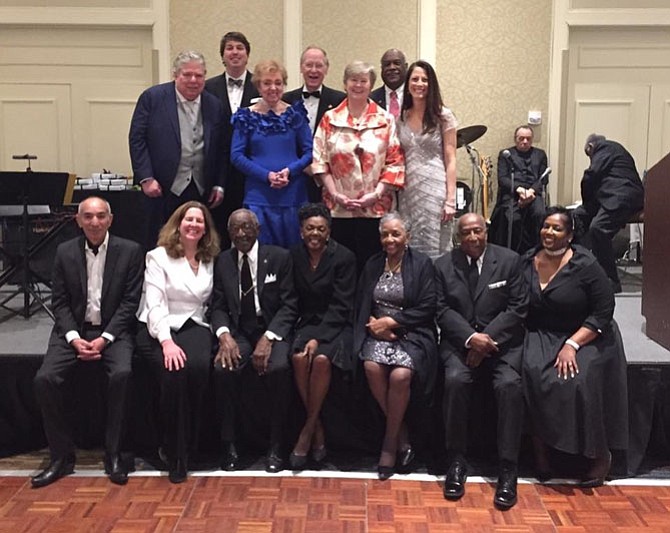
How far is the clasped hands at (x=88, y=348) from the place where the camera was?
10.4 feet

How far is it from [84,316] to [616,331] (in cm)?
227

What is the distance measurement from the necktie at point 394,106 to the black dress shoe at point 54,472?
2171 millimetres

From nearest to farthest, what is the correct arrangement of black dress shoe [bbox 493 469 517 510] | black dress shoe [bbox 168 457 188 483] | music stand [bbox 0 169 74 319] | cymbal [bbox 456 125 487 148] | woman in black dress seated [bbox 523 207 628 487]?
1. black dress shoe [bbox 493 469 517 510]
2. woman in black dress seated [bbox 523 207 628 487]
3. black dress shoe [bbox 168 457 188 483]
4. music stand [bbox 0 169 74 319]
5. cymbal [bbox 456 125 487 148]

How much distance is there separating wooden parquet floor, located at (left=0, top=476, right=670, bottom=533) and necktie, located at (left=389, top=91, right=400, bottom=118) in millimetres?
1759

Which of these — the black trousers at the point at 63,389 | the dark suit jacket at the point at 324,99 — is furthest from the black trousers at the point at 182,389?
the dark suit jacket at the point at 324,99

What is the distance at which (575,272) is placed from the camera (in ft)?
10.2

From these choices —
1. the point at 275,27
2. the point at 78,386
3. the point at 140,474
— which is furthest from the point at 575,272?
the point at 275,27

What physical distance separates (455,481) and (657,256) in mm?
1658

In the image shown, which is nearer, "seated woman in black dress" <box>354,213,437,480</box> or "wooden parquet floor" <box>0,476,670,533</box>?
"wooden parquet floor" <box>0,476,670,533</box>

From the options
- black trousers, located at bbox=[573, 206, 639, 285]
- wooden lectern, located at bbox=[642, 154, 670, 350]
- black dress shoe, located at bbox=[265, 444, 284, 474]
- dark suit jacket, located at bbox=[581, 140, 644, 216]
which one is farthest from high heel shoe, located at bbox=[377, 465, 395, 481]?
dark suit jacket, located at bbox=[581, 140, 644, 216]

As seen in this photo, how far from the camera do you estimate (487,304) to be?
10.5 ft

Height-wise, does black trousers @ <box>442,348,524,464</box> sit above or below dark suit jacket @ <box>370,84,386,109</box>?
below

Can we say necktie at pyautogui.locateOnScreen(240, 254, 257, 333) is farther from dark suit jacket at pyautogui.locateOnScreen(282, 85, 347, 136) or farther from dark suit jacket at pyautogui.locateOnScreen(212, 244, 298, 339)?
dark suit jacket at pyautogui.locateOnScreen(282, 85, 347, 136)

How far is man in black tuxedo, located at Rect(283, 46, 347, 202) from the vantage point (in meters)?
3.67
